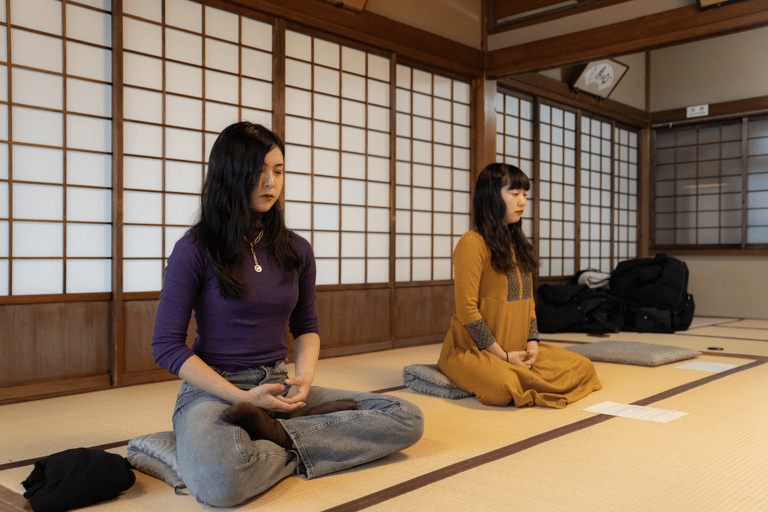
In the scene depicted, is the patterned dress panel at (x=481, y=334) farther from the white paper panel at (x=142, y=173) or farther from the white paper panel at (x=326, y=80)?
the white paper panel at (x=326, y=80)

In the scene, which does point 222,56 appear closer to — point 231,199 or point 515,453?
point 231,199

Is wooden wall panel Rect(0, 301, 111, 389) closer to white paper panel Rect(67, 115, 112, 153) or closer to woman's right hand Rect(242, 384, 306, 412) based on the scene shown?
white paper panel Rect(67, 115, 112, 153)

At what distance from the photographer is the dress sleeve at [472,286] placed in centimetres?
294

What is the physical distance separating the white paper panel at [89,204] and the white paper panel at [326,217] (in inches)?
55.9

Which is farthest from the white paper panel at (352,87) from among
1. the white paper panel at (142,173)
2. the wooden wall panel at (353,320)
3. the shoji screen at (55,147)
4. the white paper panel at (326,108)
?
the shoji screen at (55,147)

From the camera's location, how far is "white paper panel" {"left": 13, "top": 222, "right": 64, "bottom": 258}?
10.6 feet

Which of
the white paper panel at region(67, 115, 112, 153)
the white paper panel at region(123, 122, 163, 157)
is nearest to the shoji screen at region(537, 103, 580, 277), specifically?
the white paper panel at region(123, 122, 163, 157)

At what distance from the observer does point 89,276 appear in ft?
11.5

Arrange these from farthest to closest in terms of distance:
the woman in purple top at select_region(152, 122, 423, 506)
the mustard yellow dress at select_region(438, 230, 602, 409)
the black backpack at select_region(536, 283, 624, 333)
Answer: the black backpack at select_region(536, 283, 624, 333) → the mustard yellow dress at select_region(438, 230, 602, 409) → the woman in purple top at select_region(152, 122, 423, 506)

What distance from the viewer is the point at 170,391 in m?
3.39

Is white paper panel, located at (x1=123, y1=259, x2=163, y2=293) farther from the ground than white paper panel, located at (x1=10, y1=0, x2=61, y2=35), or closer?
closer

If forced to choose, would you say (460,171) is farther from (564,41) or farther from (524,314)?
(524,314)

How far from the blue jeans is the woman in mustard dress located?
0.90 m

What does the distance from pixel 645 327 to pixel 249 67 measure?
406cm
